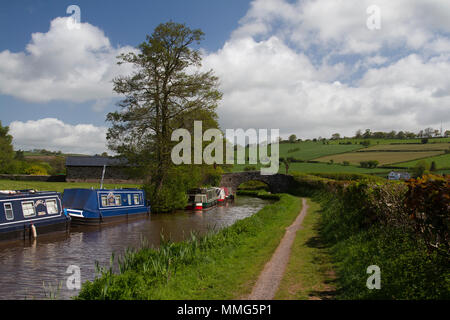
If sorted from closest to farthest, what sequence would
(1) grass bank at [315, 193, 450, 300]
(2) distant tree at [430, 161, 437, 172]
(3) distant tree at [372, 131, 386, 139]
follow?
(1) grass bank at [315, 193, 450, 300] → (2) distant tree at [430, 161, 437, 172] → (3) distant tree at [372, 131, 386, 139]

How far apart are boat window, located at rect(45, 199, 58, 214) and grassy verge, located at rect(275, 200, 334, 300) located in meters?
12.5

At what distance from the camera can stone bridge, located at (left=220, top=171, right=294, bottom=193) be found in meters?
54.3

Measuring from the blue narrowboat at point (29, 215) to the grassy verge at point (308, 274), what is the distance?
39.5ft

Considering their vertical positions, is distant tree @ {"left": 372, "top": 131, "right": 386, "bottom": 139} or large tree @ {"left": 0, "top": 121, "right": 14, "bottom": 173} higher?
distant tree @ {"left": 372, "top": 131, "right": 386, "bottom": 139}

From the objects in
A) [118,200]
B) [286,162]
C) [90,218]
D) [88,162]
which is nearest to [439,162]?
[286,162]

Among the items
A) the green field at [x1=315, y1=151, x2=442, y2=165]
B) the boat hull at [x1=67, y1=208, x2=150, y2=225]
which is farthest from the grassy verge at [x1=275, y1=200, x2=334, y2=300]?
the green field at [x1=315, y1=151, x2=442, y2=165]

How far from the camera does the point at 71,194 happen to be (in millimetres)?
22359

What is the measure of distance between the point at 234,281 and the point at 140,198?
19.4 metres

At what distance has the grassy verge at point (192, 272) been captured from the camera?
709 centimetres

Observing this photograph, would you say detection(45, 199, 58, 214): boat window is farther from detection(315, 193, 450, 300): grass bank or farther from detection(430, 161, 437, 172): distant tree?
detection(430, 161, 437, 172): distant tree

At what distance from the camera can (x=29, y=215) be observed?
55.5 ft

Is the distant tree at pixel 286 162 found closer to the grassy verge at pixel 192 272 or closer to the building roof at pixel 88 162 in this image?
the building roof at pixel 88 162

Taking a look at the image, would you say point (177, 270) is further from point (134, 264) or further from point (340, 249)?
point (340, 249)
